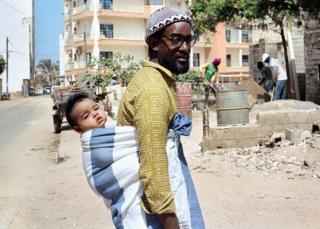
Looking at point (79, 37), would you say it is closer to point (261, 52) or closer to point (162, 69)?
point (261, 52)

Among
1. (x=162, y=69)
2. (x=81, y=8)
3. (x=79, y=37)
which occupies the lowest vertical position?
(x=162, y=69)

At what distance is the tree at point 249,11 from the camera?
12773 millimetres

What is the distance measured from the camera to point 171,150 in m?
2.07

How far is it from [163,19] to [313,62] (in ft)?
49.2

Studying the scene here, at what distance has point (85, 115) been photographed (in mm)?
2217

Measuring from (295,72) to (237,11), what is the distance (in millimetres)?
4885

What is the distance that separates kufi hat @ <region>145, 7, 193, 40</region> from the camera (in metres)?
2.13

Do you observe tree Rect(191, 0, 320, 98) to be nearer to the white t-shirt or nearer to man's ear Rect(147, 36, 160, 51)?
the white t-shirt

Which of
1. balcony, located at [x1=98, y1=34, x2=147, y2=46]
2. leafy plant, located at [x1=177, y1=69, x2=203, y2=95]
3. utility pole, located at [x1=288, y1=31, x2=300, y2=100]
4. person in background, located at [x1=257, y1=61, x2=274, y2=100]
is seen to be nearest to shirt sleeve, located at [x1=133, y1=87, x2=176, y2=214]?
person in background, located at [x1=257, y1=61, x2=274, y2=100]

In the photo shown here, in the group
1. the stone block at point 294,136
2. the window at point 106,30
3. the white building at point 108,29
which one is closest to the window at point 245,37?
the white building at point 108,29

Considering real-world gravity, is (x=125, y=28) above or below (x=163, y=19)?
above

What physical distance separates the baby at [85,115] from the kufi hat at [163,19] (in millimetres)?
372

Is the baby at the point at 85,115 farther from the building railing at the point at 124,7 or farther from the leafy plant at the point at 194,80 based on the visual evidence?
the building railing at the point at 124,7

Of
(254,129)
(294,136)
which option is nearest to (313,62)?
(254,129)
